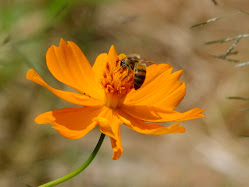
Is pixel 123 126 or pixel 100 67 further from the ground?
pixel 100 67

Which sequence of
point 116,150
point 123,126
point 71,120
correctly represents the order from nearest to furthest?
point 116,150
point 71,120
point 123,126

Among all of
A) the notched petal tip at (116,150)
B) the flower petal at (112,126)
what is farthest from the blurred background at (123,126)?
the notched petal tip at (116,150)

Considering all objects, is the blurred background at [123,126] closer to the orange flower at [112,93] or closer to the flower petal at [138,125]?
the orange flower at [112,93]

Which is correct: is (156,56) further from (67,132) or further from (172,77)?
(67,132)

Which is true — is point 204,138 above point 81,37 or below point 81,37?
below

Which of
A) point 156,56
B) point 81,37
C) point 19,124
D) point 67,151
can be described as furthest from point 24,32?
point 156,56

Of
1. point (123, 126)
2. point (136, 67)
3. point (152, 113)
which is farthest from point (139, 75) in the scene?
point (123, 126)

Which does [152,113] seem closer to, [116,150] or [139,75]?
[139,75]
